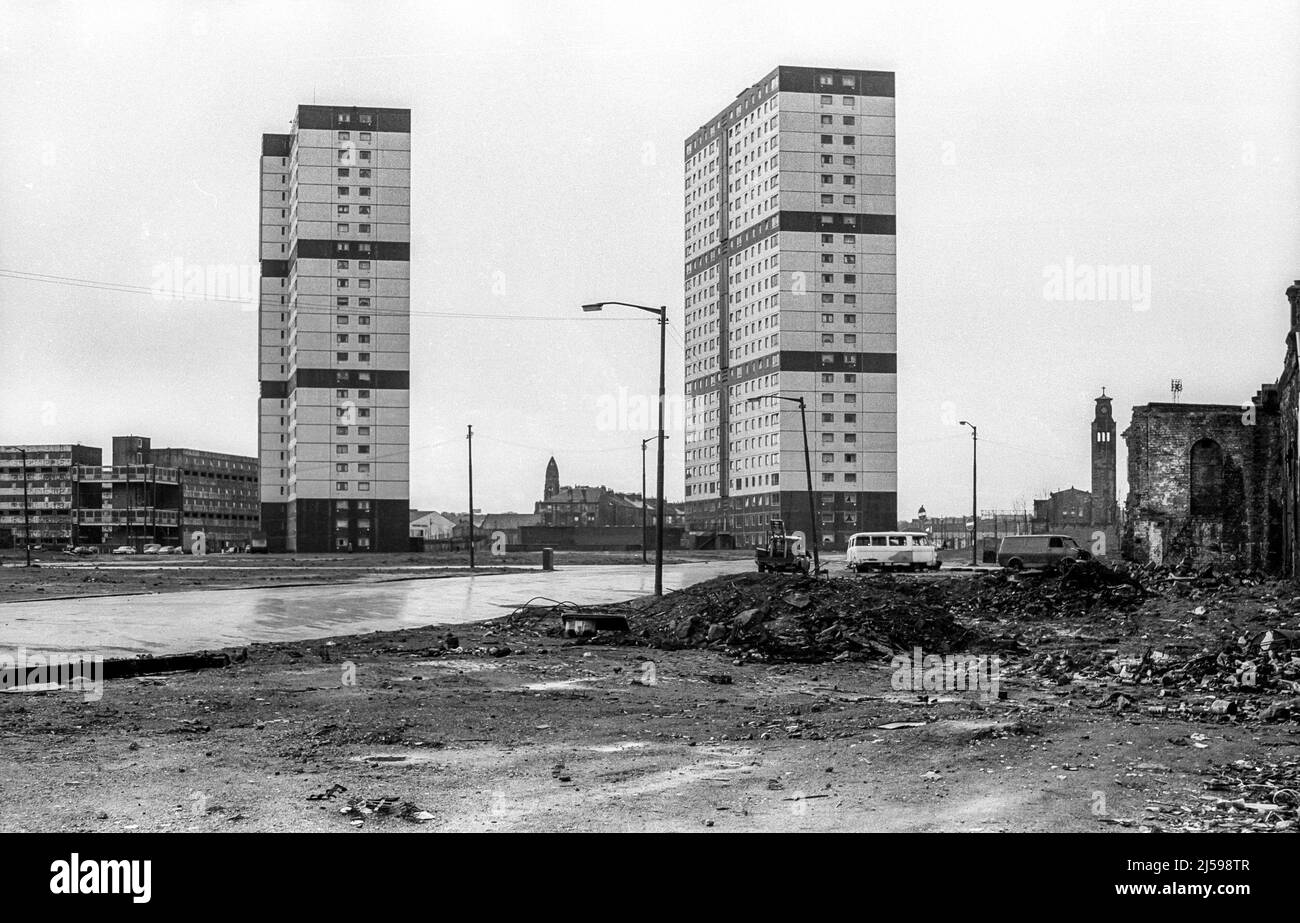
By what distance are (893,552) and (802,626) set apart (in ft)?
99.7

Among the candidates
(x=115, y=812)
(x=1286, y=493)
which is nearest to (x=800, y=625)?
(x=115, y=812)

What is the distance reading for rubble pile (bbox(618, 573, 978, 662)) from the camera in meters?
16.4

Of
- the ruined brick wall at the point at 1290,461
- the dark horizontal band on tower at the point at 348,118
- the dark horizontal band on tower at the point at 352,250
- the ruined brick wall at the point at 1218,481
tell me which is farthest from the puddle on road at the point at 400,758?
the dark horizontal band on tower at the point at 348,118

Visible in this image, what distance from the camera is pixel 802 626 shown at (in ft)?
57.2

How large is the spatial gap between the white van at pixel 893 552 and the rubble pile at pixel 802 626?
25647 millimetres

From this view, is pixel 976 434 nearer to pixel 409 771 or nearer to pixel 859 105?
pixel 409 771

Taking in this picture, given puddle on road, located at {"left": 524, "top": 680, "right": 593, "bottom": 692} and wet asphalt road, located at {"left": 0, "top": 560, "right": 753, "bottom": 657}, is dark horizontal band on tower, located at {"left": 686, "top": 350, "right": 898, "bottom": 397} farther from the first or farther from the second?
puddle on road, located at {"left": 524, "top": 680, "right": 593, "bottom": 692}

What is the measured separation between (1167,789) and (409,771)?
484 cm

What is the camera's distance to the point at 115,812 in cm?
639

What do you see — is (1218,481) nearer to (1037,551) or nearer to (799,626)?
(1037,551)

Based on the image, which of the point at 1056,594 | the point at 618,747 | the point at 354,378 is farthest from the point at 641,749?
the point at 354,378

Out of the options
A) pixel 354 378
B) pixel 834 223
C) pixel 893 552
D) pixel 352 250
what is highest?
pixel 834 223

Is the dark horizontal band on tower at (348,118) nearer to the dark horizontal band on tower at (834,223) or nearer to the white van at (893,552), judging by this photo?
the dark horizontal band on tower at (834,223)

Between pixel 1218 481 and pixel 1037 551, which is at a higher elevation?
pixel 1218 481
